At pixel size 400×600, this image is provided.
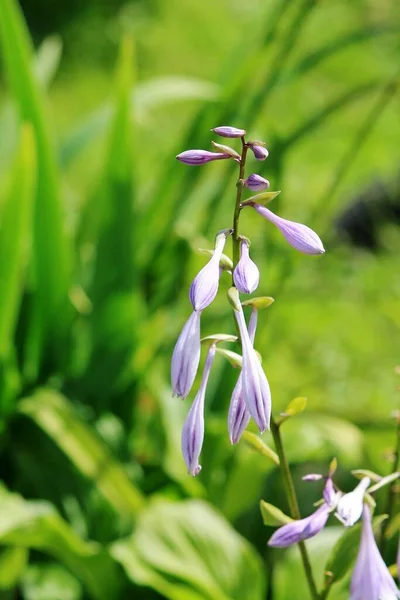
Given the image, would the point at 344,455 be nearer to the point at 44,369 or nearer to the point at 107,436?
the point at 107,436

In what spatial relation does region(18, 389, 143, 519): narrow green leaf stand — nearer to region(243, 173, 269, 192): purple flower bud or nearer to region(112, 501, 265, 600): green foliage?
region(112, 501, 265, 600): green foliage

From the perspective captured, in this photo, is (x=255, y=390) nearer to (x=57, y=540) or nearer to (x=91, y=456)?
(x=57, y=540)

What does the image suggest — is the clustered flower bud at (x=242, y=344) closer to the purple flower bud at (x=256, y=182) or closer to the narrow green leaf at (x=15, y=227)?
the purple flower bud at (x=256, y=182)

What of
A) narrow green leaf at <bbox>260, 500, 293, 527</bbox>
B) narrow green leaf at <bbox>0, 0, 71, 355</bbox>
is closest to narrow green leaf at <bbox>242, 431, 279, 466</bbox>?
narrow green leaf at <bbox>260, 500, 293, 527</bbox>

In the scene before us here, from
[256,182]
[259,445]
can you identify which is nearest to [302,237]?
[256,182]

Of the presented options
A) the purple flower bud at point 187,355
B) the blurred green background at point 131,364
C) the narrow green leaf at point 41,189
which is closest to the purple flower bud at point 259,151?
the purple flower bud at point 187,355

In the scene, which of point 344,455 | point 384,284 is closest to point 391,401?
point 384,284

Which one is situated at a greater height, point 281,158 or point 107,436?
point 281,158
